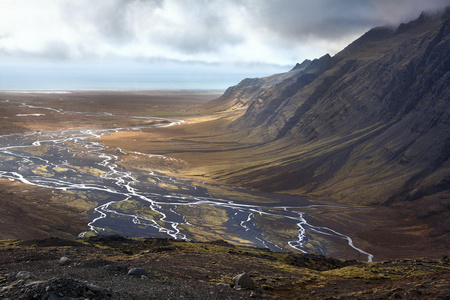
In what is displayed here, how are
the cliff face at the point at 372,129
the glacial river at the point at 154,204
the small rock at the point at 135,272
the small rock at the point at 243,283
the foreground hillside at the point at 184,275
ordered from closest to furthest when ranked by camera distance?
the foreground hillside at the point at 184,275 → the small rock at the point at 135,272 → the small rock at the point at 243,283 → the glacial river at the point at 154,204 → the cliff face at the point at 372,129

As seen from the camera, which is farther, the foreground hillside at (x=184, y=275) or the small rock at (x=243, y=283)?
the small rock at (x=243, y=283)

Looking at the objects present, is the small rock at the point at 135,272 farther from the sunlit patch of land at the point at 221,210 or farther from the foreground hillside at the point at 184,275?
the sunlit patch of land at the point at 221,210

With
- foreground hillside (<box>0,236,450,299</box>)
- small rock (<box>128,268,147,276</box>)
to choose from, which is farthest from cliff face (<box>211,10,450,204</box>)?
small rock (<box>128,268,147,276</box>)

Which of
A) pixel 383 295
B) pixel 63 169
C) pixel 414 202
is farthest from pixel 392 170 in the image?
pixel 63 169

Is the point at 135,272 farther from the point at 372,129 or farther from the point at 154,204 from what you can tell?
the point at 372,129

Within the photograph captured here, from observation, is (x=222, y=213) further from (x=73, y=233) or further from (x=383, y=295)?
(x=383, y=295)

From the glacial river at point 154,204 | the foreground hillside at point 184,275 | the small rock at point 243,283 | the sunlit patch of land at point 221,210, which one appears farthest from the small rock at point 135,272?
the glacial river at point 154,204
